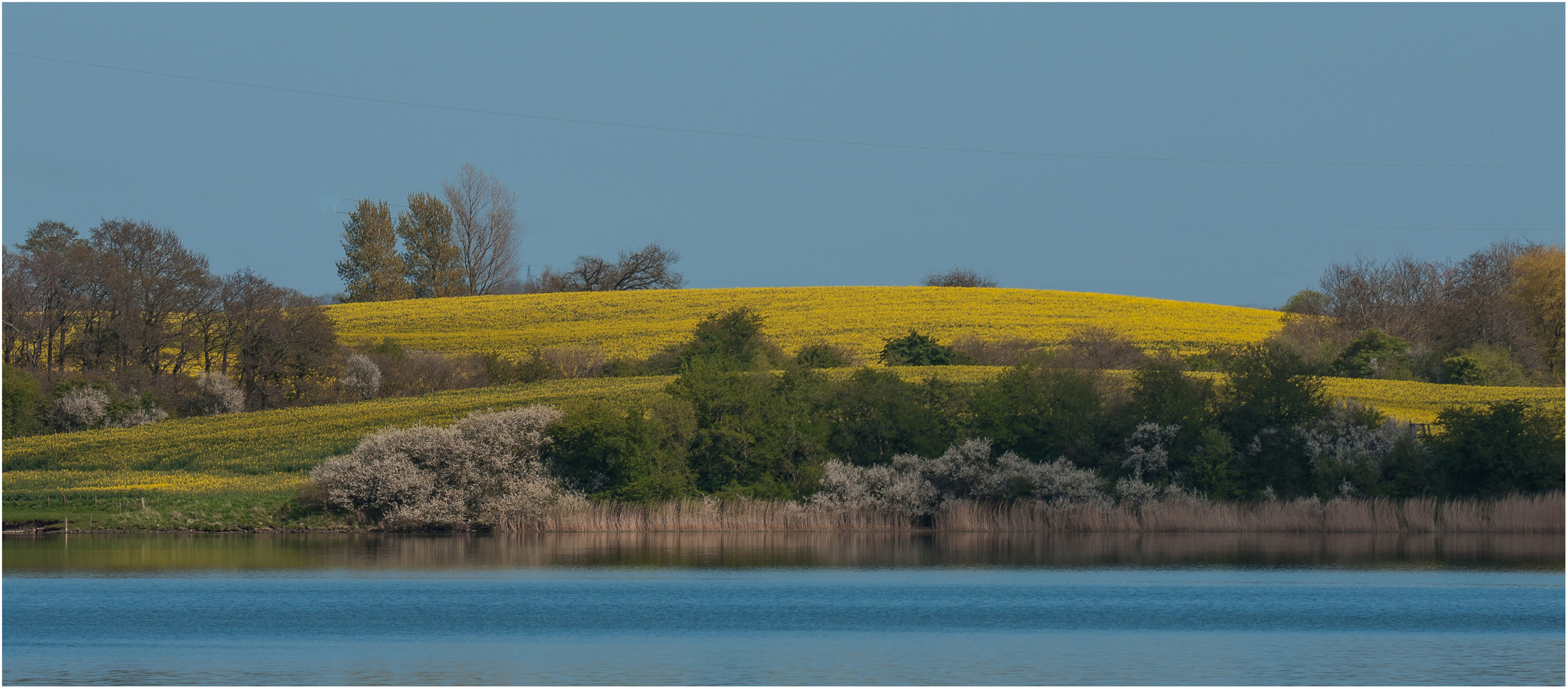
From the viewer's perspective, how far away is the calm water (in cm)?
1886

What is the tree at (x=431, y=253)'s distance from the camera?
10344cm

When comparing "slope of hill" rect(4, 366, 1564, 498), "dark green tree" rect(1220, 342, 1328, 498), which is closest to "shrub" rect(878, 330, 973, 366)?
"slope of hill" rect(4, 366, 1564, 498)

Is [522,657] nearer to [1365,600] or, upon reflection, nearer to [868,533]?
[1365,600]

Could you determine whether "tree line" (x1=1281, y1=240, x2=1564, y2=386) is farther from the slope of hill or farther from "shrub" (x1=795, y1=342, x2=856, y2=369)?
"shrub" (x1=795, y1=342, x2=856, y2=369)

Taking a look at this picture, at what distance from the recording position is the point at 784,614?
933 inches

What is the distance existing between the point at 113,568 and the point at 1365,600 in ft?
78.6

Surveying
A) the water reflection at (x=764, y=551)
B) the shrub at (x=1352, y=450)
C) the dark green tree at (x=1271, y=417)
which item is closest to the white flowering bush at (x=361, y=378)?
the water reflection at (x=764, y=551)

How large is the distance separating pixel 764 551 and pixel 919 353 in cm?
2875

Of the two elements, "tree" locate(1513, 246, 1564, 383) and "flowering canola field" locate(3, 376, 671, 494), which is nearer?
"flowering canola field" locate(3, 376, 671, 494)

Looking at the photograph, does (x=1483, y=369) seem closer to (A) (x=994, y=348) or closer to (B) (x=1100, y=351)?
(B) (x=1100, y=351)

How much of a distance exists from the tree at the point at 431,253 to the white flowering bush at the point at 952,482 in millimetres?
68415

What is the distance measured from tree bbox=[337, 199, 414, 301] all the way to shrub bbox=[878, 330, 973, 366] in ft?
161

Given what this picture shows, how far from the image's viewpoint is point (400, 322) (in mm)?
80062

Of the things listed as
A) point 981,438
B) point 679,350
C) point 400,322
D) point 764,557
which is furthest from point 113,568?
point 400,322
